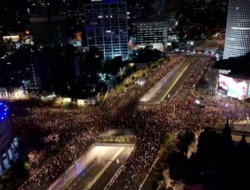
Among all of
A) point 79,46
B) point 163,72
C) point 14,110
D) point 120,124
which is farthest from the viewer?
point 79,46

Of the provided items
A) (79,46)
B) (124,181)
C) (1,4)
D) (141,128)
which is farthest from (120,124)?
(1,4)

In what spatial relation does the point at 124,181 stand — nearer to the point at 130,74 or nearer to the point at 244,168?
the point at 244,168

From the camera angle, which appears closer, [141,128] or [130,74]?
[141,128]

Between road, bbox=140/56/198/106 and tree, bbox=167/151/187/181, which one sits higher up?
tree, bbox=167/151/187/181

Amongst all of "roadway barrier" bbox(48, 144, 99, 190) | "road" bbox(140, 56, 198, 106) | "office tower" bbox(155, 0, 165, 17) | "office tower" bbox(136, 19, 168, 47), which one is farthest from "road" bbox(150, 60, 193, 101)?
"office tower" bbox(155, 0, 165, 17)

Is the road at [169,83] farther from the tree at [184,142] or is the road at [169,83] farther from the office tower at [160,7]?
the office tower at [160,7]

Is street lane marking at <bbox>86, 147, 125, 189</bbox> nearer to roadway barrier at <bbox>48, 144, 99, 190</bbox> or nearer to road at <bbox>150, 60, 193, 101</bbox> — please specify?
roadway barrier at <bbox>48, 144, 99, 190</bbox>

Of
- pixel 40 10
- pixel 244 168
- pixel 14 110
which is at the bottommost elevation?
pixel 14 110
